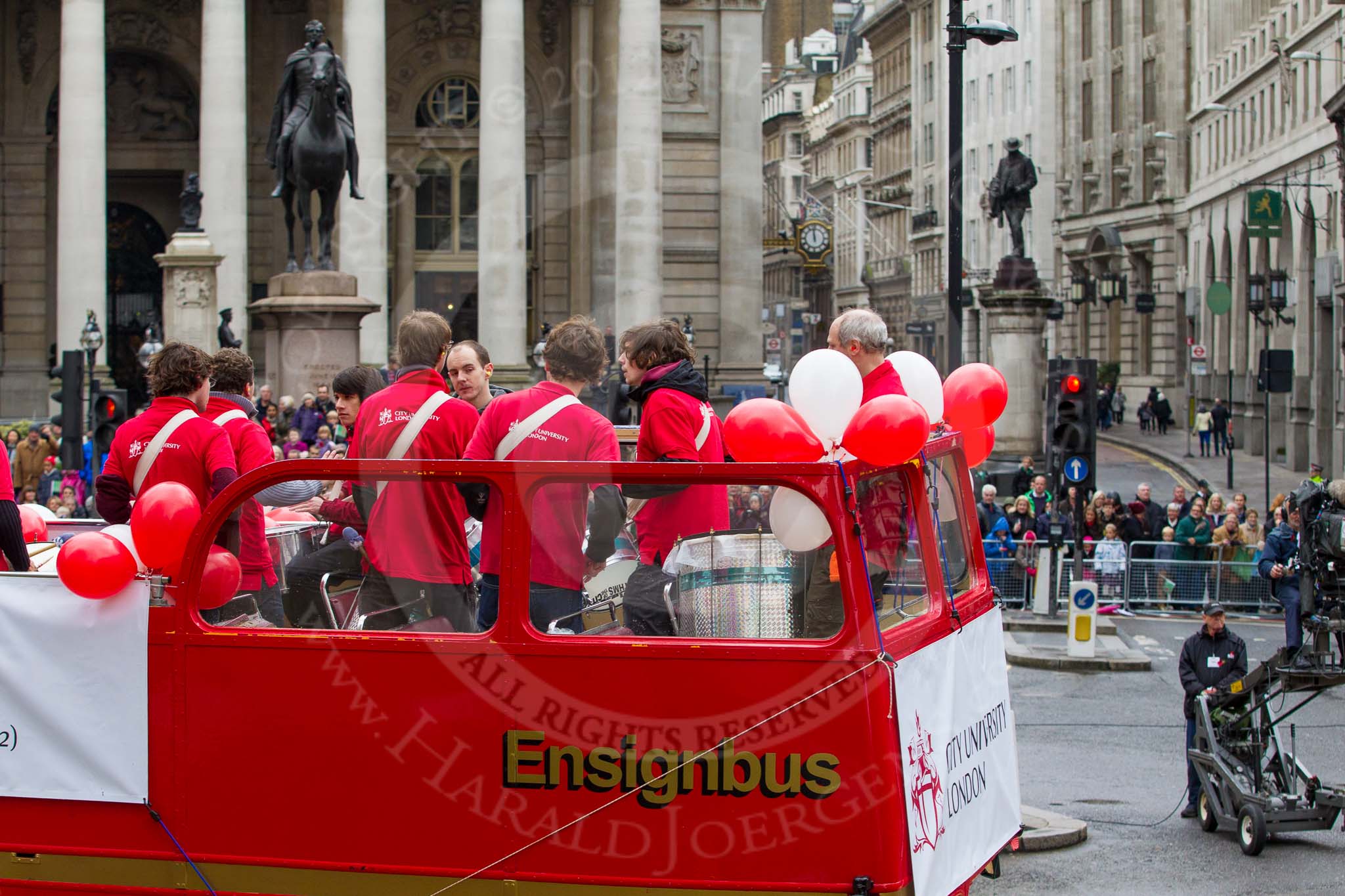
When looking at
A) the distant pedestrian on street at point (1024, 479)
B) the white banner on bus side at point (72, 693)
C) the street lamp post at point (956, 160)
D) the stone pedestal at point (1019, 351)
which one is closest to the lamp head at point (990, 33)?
the street lamp post at point (956, 160)

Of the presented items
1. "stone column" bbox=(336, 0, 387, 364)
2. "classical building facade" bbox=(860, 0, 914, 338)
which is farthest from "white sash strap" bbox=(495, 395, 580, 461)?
"classical building facade" bbox=(860, 0, 914, 338)

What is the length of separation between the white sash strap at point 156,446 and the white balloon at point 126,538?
0.30 m

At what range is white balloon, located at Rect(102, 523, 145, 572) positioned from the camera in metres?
6.28

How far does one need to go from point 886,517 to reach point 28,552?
12.2 feet

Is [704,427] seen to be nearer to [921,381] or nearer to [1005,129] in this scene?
[921,381]

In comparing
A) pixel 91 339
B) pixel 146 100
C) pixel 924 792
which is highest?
pixel 146 100

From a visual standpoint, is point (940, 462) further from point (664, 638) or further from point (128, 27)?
point (128, 27)

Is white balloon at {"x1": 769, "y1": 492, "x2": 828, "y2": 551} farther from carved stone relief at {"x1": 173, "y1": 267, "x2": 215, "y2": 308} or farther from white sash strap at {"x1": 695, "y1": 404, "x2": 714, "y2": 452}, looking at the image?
carved stone relief at {"x1": 173, "y1": 267, "x2": 215, "y2": 308}

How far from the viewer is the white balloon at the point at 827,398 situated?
20.6ft

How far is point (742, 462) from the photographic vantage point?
5.93m

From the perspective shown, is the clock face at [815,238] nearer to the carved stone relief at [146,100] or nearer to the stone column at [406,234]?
the stone column at [406,234]

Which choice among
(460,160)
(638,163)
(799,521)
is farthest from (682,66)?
(799,521)

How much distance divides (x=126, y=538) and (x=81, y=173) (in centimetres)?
3285

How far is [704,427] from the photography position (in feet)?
22.0
